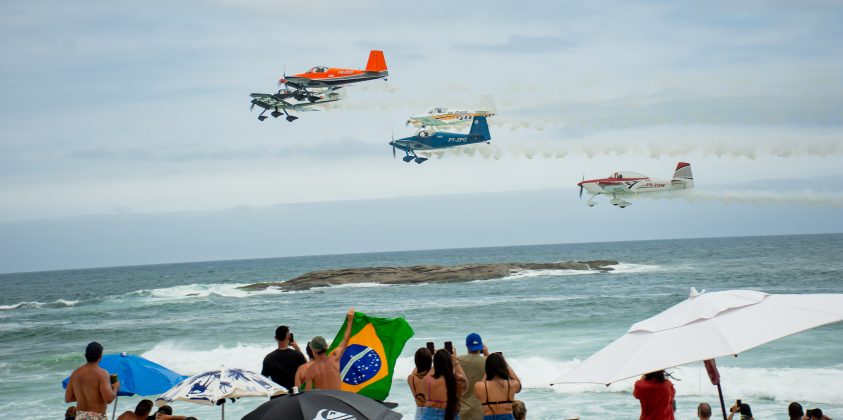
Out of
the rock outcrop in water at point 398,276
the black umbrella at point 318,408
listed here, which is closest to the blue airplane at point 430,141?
the rock outcrop in water at point 398,276

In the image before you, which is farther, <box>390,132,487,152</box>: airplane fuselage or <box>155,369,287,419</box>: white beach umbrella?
<box>390,132,487,152</box>: airplane fuselage

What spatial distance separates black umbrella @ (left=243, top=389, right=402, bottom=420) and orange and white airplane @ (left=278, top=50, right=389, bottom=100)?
2797cm

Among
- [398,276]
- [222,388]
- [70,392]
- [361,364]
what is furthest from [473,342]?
[398,276]

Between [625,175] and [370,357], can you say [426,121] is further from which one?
[370,357]

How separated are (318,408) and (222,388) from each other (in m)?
2.59

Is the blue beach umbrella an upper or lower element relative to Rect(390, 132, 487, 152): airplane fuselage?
lower

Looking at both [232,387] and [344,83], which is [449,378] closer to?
[232,387]

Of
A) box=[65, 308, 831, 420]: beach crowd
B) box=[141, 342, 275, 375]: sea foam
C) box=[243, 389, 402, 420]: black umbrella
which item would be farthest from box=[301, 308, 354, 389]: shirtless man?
box=[141, 342, 275, 375]: sea foam

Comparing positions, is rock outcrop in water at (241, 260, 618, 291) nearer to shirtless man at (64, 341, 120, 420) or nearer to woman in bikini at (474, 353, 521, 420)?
shirtless man at (64, 341, 120, 420)

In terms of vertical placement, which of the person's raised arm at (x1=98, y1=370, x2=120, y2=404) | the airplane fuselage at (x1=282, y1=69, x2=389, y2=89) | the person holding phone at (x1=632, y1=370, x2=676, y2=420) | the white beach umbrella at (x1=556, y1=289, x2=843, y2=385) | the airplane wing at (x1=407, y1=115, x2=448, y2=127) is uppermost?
the airplane fuselage at (x1=282, y1=69, x2=389, y2=89)

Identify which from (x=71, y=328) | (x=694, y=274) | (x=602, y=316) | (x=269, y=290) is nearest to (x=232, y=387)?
(x=602, y=316)

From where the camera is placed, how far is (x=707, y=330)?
Answer: 750 centimetres

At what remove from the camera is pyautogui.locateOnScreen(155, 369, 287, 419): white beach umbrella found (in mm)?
9156

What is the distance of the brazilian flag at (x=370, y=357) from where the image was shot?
10.2 m
